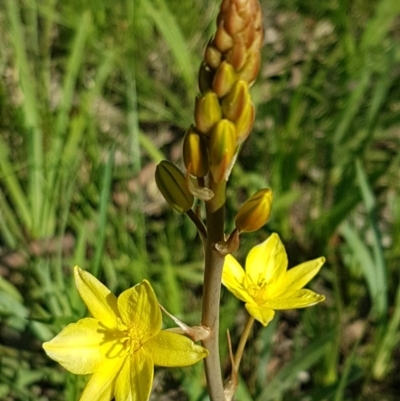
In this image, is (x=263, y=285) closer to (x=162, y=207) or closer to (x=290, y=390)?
(x=290, y=390)

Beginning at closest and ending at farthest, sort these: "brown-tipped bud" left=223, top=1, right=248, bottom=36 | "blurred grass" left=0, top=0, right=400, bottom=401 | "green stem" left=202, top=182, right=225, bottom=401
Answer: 1. "brown-tipped bud" left=223, top=1, right=248, bottom=36
2. "green stem" left=202, top=182, right=225, bottom=401
3. "blurred grass" left=0, top=0, right=400, bottom=401

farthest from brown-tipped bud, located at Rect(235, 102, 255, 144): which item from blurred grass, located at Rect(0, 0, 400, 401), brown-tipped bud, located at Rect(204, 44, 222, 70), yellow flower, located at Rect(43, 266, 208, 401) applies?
blurred grass, located at Rect(0, 0, 400, 401)

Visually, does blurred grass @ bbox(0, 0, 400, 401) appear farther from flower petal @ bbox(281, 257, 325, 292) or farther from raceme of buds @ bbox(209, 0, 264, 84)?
raceme of buds @ bbox(209, 0, 264, 84)

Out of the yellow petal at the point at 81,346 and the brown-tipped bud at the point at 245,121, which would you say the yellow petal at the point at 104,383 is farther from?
the brown-tipped bud at the point at 245,121

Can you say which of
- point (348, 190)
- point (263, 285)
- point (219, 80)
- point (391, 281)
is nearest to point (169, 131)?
point (348, 190)

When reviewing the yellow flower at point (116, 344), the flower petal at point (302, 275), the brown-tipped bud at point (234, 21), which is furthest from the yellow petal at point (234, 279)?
the brown-tipped bud at point (234, 21)

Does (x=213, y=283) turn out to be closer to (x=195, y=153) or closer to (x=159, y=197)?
(x=195, y=153)

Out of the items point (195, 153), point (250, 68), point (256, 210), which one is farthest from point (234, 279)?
point (250, 68)
